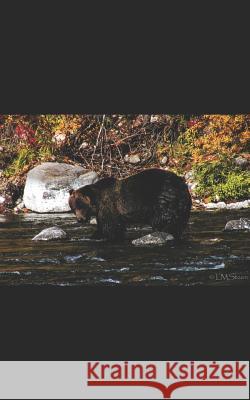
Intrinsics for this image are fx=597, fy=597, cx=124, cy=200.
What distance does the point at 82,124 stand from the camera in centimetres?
1048

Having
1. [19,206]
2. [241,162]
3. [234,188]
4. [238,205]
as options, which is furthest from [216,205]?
[19,206]

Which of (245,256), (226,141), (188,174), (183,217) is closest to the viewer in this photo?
(245,256)

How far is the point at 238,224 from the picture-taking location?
6457 millimetres

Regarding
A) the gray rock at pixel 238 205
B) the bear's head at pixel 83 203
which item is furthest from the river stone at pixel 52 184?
the gray rock at pixel 238 205

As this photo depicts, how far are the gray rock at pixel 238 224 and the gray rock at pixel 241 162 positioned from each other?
266cm

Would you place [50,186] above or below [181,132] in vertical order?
below

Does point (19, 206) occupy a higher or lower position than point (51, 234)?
higher

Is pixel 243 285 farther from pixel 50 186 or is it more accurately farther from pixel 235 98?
pixel 50 186

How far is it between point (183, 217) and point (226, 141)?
3985 mm

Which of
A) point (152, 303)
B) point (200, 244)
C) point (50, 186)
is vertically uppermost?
point (50, 186)

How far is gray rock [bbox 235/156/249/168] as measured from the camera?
9.04 metres

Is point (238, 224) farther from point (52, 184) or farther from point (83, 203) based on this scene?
point (52, 184)

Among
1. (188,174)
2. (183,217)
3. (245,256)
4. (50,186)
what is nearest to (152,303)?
(245,256)

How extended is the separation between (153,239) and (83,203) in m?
1.08
